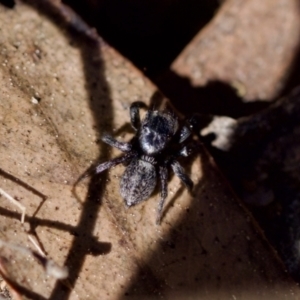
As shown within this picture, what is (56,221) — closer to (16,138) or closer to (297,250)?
(16,138)

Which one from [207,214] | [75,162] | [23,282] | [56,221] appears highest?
[207,214]

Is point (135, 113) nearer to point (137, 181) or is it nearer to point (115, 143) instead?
point (115, 143)

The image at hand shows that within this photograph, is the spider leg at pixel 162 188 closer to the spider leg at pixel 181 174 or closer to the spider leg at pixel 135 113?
the spider leg at pixel 181 174

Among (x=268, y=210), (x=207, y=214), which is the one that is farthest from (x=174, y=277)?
(x=268, y=210)

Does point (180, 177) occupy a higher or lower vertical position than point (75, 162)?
higher

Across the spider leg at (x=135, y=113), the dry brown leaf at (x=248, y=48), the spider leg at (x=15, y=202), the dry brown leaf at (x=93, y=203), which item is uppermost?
the dry brown leaf at (x=248, y=48)

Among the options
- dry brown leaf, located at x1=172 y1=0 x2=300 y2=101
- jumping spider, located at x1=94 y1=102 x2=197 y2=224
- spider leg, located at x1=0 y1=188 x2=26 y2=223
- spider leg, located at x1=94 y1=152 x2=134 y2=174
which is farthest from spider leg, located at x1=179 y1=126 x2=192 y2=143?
spider leg, located at x1=0 y1=188 x2=26 y2=223

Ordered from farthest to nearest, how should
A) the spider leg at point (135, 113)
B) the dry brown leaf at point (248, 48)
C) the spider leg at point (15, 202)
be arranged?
the dry brown leaf at point (248, 48) → the spider leg at point (135, 113) → the spider leg at point (15, 202)

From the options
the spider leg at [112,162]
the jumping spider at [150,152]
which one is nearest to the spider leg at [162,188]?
the jumping spider at [150,152]
